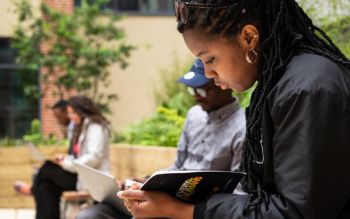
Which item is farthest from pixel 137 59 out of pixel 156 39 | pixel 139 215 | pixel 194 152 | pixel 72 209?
pixel 139 215

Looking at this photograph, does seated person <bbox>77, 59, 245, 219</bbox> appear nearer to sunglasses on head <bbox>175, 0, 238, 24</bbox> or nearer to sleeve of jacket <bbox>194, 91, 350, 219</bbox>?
sunglasses on head <bbox>175, 0, 238, 24</bbox>

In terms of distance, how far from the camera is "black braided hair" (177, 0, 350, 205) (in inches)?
70.8

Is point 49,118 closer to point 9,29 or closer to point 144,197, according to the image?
point 9,29

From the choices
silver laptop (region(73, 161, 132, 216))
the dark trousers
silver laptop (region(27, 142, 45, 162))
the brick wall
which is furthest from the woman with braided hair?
the brick wall

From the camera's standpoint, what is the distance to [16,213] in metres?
8.89

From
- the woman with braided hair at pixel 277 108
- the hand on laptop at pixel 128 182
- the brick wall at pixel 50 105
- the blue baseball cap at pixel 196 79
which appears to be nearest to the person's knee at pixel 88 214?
the hand on laptop at pixel 128 182

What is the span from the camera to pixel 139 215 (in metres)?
1.98

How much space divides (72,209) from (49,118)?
758 centimetres

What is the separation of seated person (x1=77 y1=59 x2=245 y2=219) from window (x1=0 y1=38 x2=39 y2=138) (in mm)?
10347

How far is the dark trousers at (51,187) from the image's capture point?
623cm

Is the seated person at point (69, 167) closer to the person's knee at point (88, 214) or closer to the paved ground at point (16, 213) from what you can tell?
the paved ground at point (16, 213)

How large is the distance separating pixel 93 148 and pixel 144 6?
895cm

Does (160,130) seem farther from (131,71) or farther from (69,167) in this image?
(131,71)

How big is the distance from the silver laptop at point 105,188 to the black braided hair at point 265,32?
4.36 feet
